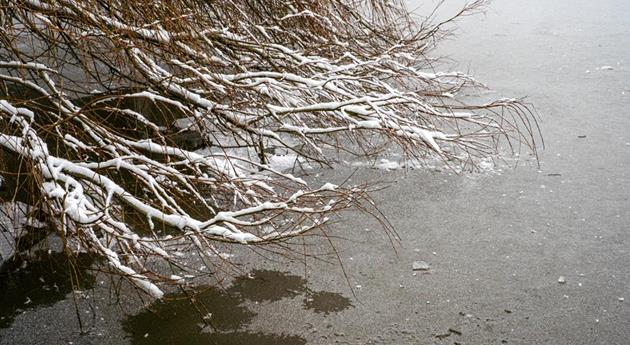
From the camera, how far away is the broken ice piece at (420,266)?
408cm

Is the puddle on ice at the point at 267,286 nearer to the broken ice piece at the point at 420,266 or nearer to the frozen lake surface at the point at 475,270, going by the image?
the frozen lake surface at the point at 475,270

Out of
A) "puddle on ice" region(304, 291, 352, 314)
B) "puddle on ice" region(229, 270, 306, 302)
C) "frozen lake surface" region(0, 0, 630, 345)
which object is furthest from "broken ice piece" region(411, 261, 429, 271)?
"puddle on ice" region(229, 270, 306, 302)

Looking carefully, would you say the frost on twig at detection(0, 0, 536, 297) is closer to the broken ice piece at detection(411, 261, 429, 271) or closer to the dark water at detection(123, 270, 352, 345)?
the dark water at detection(123, 270, 352, 345)

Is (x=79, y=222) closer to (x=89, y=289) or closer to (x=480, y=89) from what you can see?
(x=89, y=289)

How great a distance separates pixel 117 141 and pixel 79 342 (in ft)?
3.48

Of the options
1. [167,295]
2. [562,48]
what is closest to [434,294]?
[167,295]

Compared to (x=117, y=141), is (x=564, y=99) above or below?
above

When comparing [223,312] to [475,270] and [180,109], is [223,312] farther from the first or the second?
[475,270]

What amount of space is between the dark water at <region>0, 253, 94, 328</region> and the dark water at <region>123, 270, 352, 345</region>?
0.49 metres

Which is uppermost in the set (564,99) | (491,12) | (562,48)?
(491,12)

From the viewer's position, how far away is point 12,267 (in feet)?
13.5

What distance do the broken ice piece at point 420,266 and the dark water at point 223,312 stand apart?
0.54m

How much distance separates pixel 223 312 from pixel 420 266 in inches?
47.3

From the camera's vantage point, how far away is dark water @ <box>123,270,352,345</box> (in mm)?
3463
